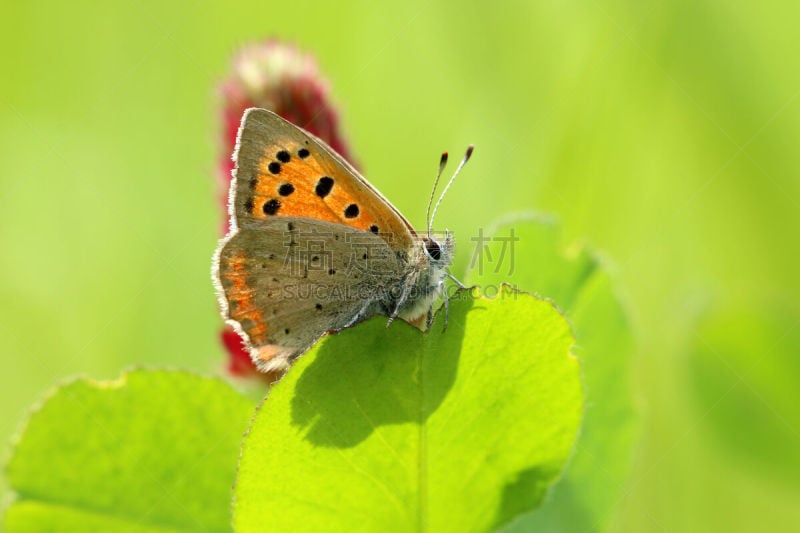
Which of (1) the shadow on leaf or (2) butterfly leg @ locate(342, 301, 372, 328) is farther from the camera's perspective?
(2) butterfly leg @ locate(342, 301, 372, 328)

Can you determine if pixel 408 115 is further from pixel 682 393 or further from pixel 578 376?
pixel 578 376

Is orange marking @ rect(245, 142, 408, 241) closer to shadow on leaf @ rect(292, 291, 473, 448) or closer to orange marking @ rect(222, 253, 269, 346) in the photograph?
orange marking @ rect(222, 253, 269, 346)

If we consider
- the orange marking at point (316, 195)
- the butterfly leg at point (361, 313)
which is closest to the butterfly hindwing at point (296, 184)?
the orange marking at point (316, 195)

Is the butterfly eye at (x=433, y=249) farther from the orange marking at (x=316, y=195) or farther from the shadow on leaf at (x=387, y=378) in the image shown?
the shadow on leaf at (x=387, y=378)

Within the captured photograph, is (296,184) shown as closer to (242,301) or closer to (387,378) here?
(242,301)

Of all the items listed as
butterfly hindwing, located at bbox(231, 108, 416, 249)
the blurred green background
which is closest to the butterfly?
butterfly hindwing, located at bbox(231, 108, 416, 249)

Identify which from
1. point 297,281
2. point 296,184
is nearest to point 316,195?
point 296,184
